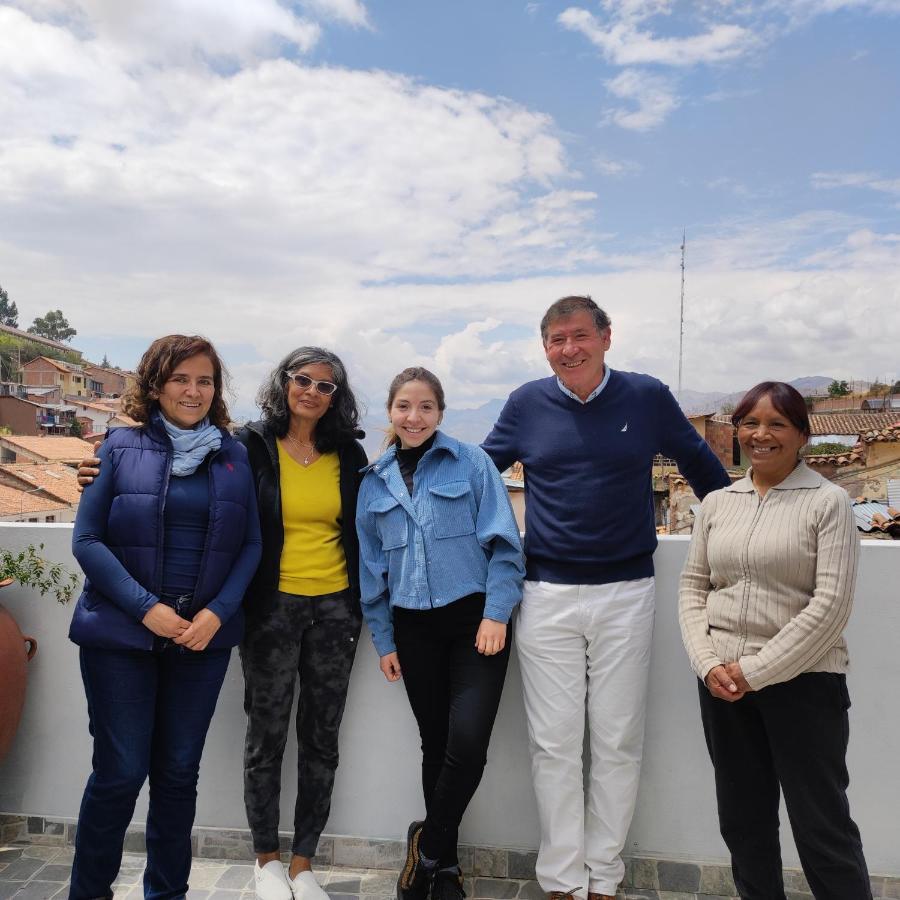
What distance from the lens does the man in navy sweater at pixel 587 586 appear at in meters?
2.31

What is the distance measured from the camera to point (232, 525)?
2.21 meters

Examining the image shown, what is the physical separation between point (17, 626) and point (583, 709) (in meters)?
1.94

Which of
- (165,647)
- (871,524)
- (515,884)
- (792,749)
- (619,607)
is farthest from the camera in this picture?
(871,524)

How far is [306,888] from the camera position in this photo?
8.05 feet

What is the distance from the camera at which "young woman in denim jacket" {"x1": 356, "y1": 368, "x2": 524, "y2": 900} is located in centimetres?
228

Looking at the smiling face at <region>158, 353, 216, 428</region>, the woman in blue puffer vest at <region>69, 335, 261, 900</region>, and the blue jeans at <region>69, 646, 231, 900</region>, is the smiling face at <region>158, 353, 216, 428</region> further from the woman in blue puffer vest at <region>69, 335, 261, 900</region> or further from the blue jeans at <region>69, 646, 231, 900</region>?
the blue jeans at <region>69, 646, 231, 900</region>

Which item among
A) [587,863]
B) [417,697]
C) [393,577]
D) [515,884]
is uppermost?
[393,577]

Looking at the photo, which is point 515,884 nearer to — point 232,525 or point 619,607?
point 619,607

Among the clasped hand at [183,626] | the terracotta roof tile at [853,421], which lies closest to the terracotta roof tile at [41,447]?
the terracotta roof tile at [853,421]

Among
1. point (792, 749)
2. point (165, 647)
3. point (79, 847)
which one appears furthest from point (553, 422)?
point (79, 847)

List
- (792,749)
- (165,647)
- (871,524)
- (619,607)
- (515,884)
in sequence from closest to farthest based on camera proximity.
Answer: (792,749), (165,647), (619,607), (515,884), (871,524)

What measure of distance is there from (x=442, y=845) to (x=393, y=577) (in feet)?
2.66

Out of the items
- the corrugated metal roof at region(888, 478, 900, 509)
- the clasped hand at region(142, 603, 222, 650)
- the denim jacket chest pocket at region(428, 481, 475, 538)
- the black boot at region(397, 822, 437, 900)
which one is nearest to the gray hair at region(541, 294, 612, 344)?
the denim jacket chest pocket at region(428, 481, 475, 538)

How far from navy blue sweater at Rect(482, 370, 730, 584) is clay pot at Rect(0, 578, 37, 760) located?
1733 mm
